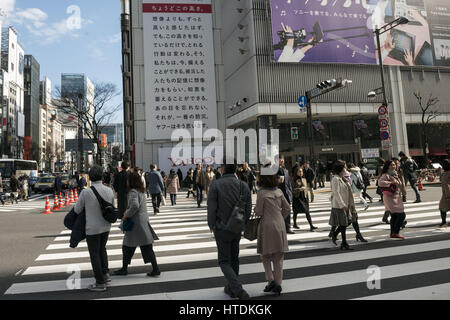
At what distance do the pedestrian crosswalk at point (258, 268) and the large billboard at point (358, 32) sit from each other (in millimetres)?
22694

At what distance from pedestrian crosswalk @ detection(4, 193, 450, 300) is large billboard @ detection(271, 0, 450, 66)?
74.5 ft

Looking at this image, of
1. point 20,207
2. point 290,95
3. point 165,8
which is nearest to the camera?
point 20,207

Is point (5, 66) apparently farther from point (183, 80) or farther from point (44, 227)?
point (44, 227)

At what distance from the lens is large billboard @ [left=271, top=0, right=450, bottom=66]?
27.4 m

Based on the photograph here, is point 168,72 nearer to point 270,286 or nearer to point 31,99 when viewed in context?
point 270,286

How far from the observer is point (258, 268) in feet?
17.4

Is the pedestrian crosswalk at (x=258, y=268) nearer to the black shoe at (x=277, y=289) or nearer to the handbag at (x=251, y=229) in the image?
the black shoe at (x=277, y=289)

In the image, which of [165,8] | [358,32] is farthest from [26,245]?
[165,8]

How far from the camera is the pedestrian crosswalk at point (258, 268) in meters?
4.23

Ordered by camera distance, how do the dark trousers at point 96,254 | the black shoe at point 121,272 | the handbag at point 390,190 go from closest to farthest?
the dark trousers at point 96,254 → the black shoe at point 121,272 → the handbag at point 390,190

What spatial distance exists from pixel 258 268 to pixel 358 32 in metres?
29.5

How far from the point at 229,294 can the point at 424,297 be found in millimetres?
2331

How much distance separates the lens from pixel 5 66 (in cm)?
8188

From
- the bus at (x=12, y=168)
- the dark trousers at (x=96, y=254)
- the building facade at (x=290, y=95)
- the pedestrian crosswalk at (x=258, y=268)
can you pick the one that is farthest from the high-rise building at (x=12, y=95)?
the dark trousers at (x=96, y=254)
